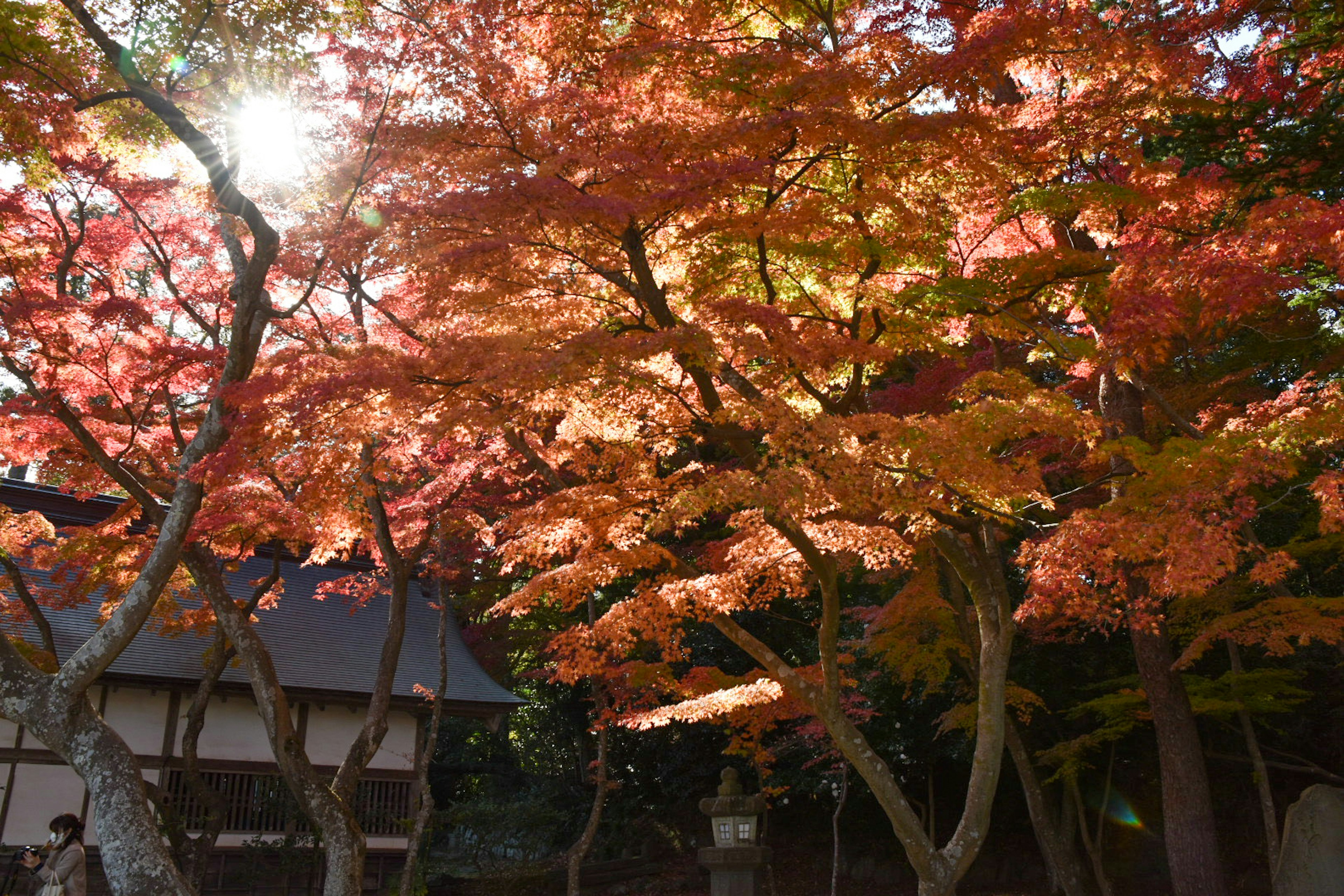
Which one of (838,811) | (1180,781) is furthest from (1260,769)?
(838,811)

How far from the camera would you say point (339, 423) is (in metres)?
7.74

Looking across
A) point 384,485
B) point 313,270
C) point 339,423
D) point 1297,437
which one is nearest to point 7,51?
point 313,270

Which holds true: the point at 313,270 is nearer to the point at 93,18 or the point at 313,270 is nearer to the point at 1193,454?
the point at 93,18

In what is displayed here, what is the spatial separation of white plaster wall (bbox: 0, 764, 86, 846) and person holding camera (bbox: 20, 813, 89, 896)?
4304 millimetres

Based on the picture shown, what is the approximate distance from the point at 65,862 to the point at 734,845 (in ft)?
17.4

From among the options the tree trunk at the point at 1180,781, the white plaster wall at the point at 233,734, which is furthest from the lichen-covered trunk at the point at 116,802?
the tree trunk at the point at 1180,781

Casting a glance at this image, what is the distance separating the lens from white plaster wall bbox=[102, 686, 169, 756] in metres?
11.8

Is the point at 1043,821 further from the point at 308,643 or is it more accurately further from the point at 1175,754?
the point at 308,643

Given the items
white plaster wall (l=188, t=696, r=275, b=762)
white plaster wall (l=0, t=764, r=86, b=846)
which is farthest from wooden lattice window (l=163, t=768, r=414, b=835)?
white plaster wall (l=0, t=764, r=86, b=846)

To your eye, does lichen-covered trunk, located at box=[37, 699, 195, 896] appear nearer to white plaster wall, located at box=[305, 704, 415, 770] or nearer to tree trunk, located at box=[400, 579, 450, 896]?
tree trunk, located at box=[400, 579, 450, 896]

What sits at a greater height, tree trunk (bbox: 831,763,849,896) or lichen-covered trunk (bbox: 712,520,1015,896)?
lichen-covered trunk (bbox: 712,520,1015,896)

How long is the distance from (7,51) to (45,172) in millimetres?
996

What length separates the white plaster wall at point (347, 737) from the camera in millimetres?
13102

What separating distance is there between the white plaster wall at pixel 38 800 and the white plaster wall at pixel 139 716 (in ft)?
2.27
